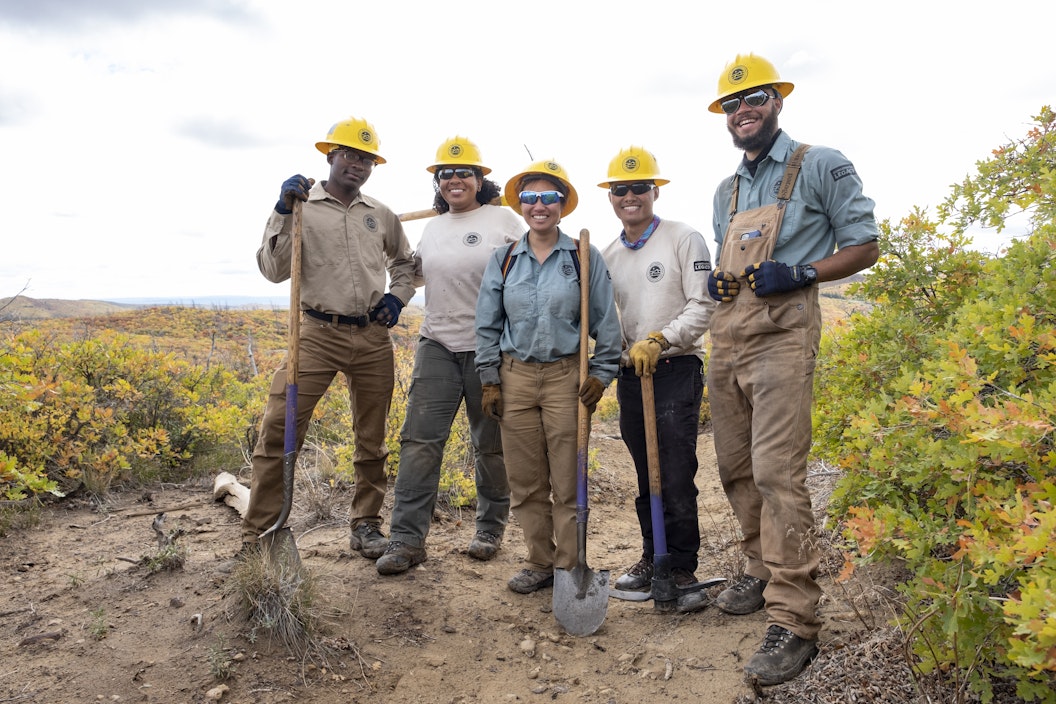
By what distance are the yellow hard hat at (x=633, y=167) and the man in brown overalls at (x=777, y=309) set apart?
0.53m

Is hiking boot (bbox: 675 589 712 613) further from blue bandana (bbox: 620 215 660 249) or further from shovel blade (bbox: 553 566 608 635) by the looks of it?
blue bandana (bbox: 620 215 660 249)

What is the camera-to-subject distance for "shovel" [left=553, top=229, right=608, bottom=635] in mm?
3832

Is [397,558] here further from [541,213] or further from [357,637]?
[541,213]

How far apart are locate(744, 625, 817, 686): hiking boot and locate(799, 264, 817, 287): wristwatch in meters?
1.56

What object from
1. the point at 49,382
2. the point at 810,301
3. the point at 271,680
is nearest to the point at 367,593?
the point at 271,680

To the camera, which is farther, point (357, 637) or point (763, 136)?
point (357, 637)

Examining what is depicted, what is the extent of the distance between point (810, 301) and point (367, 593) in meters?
2.98

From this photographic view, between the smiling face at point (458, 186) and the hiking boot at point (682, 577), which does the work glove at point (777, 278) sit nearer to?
the hiking boot at point (682, 577)

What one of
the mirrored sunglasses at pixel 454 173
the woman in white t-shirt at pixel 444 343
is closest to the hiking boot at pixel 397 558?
the woman in white t-shirt at pixel 444 343

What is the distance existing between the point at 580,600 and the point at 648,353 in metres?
1.39

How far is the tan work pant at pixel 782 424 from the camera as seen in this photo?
3172 mm

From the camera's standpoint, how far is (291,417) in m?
4.19

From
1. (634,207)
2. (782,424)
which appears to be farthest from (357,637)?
(634,207)

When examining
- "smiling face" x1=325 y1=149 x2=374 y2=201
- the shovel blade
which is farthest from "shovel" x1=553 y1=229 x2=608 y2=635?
"smiling face" x1=325 y1=149 x2=374 y2=201
